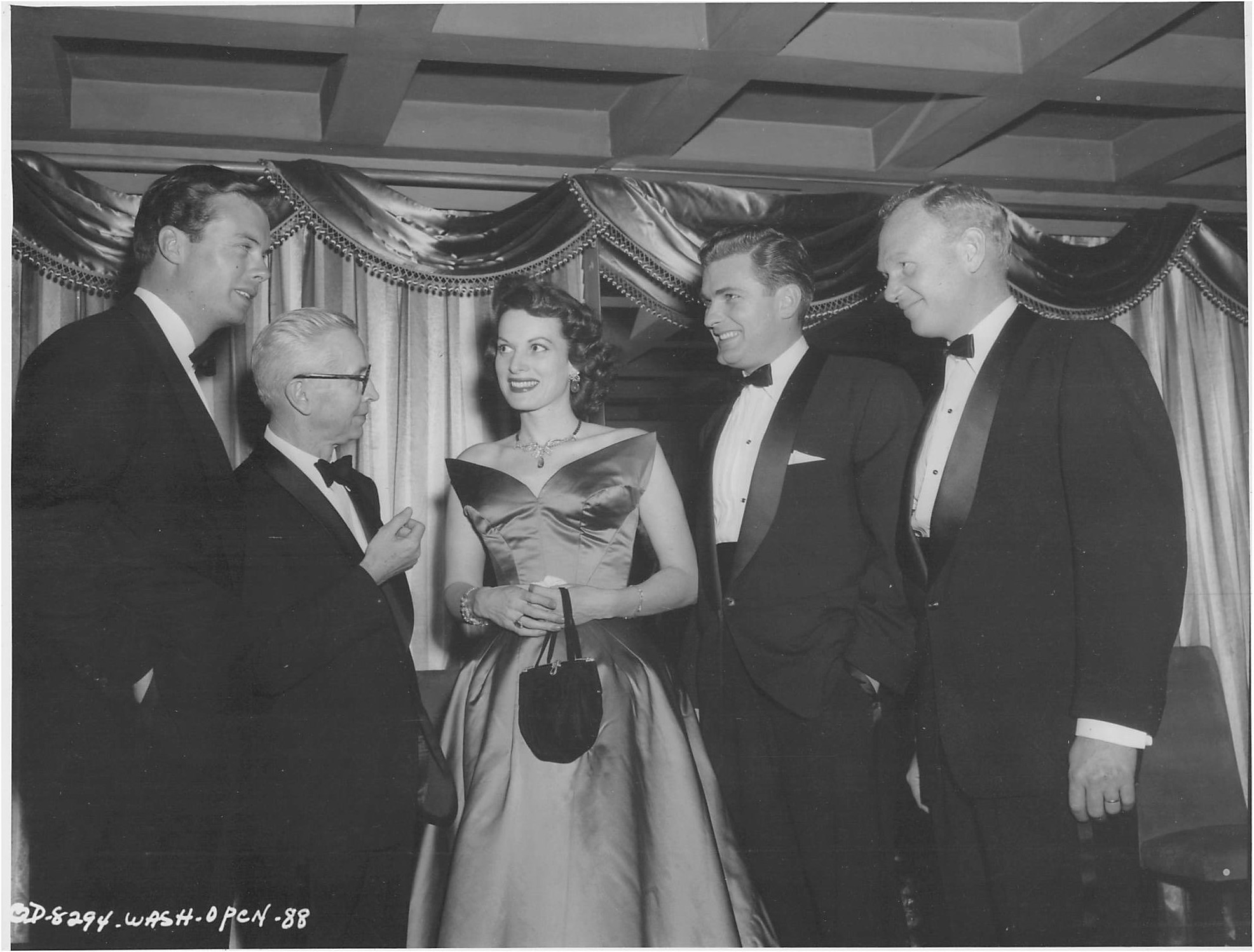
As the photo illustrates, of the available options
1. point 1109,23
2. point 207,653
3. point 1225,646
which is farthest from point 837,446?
point 1225,646

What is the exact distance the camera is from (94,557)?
2.51 meters

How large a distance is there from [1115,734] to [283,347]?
87.1 inches

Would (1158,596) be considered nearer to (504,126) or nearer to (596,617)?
(596,617)

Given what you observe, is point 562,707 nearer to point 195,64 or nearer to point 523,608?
point 523,608

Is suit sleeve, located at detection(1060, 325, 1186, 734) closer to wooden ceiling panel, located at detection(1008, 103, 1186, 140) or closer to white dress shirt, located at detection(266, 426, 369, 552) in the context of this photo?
wooden ceiling panel, located at detection(1008, 103, 1186, 140)

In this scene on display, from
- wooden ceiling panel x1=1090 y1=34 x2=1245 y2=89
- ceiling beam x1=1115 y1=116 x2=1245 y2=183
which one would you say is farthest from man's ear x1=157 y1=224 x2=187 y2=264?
ceiling beam x1=1115 y1=116 x2=1245 y2=183

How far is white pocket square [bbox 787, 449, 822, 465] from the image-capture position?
107 inches

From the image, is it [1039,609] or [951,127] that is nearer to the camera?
[1039,609]

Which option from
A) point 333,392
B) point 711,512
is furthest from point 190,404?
point 711,512

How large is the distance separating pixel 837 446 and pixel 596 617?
0.78m

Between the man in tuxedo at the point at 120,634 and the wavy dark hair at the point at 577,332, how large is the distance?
883 mm

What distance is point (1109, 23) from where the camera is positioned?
2945 mm

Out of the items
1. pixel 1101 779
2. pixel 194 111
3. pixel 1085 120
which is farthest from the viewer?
pixel 1085 120

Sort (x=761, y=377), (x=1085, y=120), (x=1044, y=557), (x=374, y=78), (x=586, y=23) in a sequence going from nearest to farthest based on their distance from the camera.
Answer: (x=1044, y=557) → (x=761, y=377) → (x=586, y=23) → (x=374, y=78) → (x=1085, y=120)
